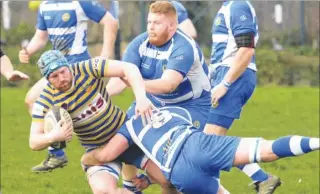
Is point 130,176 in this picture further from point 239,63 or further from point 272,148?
point 272,148

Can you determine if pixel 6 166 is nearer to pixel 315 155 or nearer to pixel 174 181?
pixel 315 155

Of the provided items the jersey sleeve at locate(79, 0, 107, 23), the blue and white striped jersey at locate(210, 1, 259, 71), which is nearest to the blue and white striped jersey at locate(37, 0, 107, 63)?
the jersey sleeve at locate(79, 0, 107, 23)

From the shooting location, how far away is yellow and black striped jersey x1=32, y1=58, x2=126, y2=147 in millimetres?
7770

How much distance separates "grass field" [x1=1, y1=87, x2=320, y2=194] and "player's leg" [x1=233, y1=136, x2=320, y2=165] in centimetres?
291

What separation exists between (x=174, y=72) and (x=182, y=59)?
0.14m

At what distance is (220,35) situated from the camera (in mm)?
9805

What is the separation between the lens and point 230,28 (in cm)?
964

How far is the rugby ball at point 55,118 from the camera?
7488 mm

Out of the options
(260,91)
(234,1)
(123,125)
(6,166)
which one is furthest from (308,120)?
(123,125)

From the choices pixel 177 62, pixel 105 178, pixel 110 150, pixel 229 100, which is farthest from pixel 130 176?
pixel 229 100

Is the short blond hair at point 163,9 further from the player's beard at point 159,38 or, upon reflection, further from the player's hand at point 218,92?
the player's hand at point 218,92

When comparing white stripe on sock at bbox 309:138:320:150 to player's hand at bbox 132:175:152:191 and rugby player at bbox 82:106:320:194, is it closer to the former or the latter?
rugby player at bbox 82:106:320:194

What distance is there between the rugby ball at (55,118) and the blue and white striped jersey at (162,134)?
0.63m

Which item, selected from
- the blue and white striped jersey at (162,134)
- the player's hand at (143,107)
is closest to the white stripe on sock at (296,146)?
the blue and white striped jersey at (162,134)
